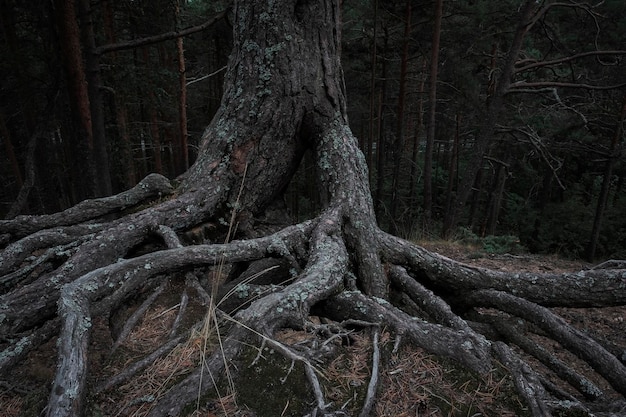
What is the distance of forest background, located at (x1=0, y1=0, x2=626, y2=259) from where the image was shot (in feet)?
20.5

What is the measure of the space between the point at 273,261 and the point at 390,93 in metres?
18.9

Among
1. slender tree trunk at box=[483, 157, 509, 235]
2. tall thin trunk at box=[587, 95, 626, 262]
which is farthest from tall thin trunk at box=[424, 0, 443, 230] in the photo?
slender tree trunk at box=[483, 157, 509, 235]

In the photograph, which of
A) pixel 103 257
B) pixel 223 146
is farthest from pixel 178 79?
pixel 103 257

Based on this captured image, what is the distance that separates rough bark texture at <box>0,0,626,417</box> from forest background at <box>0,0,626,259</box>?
1568 millimetres

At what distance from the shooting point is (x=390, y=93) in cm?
1983

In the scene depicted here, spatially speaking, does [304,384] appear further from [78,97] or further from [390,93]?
[390,93]

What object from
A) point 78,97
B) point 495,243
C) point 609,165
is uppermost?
point 78,97

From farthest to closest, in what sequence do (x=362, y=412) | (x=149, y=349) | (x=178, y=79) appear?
(x=178, y=79)
(x=149, y=349)
(x=362, y=412)

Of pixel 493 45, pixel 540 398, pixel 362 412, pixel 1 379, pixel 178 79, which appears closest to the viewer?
pixel 362 412

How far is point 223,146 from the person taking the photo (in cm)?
334

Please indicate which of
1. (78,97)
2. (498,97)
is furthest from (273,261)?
(498,97)

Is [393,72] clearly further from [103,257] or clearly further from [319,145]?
[103,257]

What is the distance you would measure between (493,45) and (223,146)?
39.8 feet

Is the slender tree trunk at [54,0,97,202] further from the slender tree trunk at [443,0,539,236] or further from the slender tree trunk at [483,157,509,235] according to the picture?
the slender tree trunk at [483,157,509,235]
